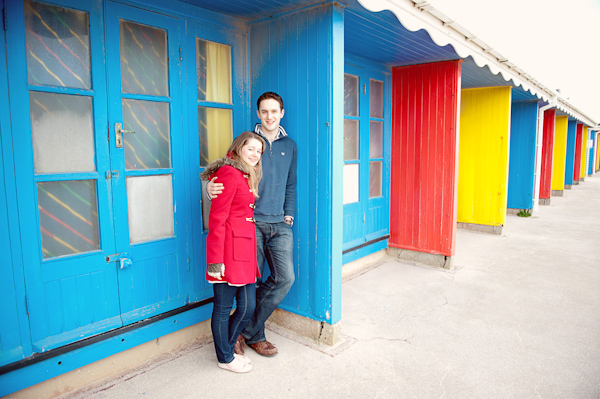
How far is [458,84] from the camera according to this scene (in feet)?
16.7

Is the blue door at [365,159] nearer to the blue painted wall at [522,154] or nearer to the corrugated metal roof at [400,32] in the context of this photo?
the corrugated metal roof at [400,32]

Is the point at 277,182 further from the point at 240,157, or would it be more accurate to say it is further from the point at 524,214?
the point at 524,214

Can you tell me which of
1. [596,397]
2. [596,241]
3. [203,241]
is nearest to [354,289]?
[203,241]

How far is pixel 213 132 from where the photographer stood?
130 inches

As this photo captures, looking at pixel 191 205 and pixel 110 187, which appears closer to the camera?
pixel 110 187

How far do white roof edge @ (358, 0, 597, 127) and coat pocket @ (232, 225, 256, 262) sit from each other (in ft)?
5.97

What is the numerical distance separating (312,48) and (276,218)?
1429mm

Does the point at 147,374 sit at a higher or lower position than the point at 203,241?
lower

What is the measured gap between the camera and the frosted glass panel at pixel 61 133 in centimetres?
236

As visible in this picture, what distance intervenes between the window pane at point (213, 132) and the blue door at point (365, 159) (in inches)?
77.3

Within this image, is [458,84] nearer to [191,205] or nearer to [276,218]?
[276,218]

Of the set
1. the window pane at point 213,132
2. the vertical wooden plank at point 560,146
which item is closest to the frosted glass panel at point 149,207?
the window pane at point 213,132

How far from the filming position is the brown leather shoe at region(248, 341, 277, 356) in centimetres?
303

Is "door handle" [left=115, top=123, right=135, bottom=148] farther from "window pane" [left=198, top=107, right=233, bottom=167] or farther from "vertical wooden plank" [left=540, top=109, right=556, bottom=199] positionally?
"vertical wooden plank" [left=540, top=109, right=556, bottom=199]
